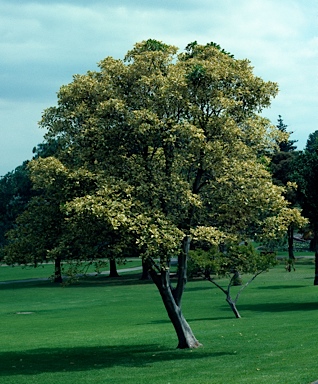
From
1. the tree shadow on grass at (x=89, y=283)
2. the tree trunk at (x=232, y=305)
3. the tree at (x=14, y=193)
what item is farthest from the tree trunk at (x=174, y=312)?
the tree at (x=14, y=193)

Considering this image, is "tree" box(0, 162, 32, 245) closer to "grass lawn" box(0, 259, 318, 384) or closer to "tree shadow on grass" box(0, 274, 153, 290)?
"tree shadow on grass" box(0, 274, 153, 290)

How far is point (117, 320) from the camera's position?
151ft

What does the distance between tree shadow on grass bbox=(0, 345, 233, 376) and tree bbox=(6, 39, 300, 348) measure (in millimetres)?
2320

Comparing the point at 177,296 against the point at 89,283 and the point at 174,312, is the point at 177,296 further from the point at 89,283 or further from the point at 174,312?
the point at 89,283

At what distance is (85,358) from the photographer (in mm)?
29094

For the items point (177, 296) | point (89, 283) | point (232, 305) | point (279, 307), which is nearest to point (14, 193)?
point (89, 283)

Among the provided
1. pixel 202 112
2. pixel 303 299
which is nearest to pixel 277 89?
pixel 202 112

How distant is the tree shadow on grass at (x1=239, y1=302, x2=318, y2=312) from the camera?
47.5 m

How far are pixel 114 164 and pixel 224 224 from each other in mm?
4792

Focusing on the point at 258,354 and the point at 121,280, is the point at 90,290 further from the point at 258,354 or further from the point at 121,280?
the point at 258,354

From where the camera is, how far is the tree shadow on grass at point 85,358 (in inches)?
1044

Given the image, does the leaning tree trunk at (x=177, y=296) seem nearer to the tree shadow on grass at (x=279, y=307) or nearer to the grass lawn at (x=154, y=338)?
the grass lawn at (x=154, y=338)

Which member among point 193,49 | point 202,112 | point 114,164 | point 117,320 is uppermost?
point 193,49

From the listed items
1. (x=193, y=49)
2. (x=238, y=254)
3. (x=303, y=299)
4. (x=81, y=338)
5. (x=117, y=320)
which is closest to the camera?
(x=193, y=49)
